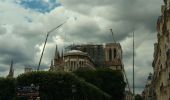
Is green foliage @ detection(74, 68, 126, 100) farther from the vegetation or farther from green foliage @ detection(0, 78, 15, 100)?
green foliage @ detection(0, 78, 15, 100)

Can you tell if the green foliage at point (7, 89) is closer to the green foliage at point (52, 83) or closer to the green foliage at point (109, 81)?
the green foliage at point (52, 83)

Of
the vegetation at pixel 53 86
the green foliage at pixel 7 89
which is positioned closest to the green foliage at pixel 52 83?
the vegetation at pixel 53 86

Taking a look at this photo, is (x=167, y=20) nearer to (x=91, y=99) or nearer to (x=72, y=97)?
(x=72, y=97)

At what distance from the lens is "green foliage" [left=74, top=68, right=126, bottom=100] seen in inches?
6097

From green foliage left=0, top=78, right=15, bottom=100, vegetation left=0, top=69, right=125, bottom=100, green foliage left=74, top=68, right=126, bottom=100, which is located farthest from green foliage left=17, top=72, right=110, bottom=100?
green foliage left=74, top=68, right=126, bottom=100

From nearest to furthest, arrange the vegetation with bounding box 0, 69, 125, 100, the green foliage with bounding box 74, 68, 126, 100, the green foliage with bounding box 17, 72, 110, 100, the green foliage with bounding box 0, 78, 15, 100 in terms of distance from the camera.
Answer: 1. the green foliage with bounding box 17, 72, 110, 100
2. the vegetation with bounding box 0, 69, 125, 100
3. the green foliage with bounding box 0, 78, 15, 100
4. the green foliage with bounding box 74, 68, 126, 100

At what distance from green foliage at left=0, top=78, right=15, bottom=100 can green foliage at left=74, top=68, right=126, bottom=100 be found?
48.9 m

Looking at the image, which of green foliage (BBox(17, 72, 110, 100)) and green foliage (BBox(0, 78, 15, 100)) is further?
green foliage (BBox(0, 78, 15, 100))

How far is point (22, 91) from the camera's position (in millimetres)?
60531

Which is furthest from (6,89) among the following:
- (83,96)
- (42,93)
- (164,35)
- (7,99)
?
(164,35)

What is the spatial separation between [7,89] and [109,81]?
2102 inches

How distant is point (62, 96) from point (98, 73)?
185 feet

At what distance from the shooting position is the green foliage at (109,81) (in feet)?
508

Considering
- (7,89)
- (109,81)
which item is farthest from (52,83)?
(109,81)
